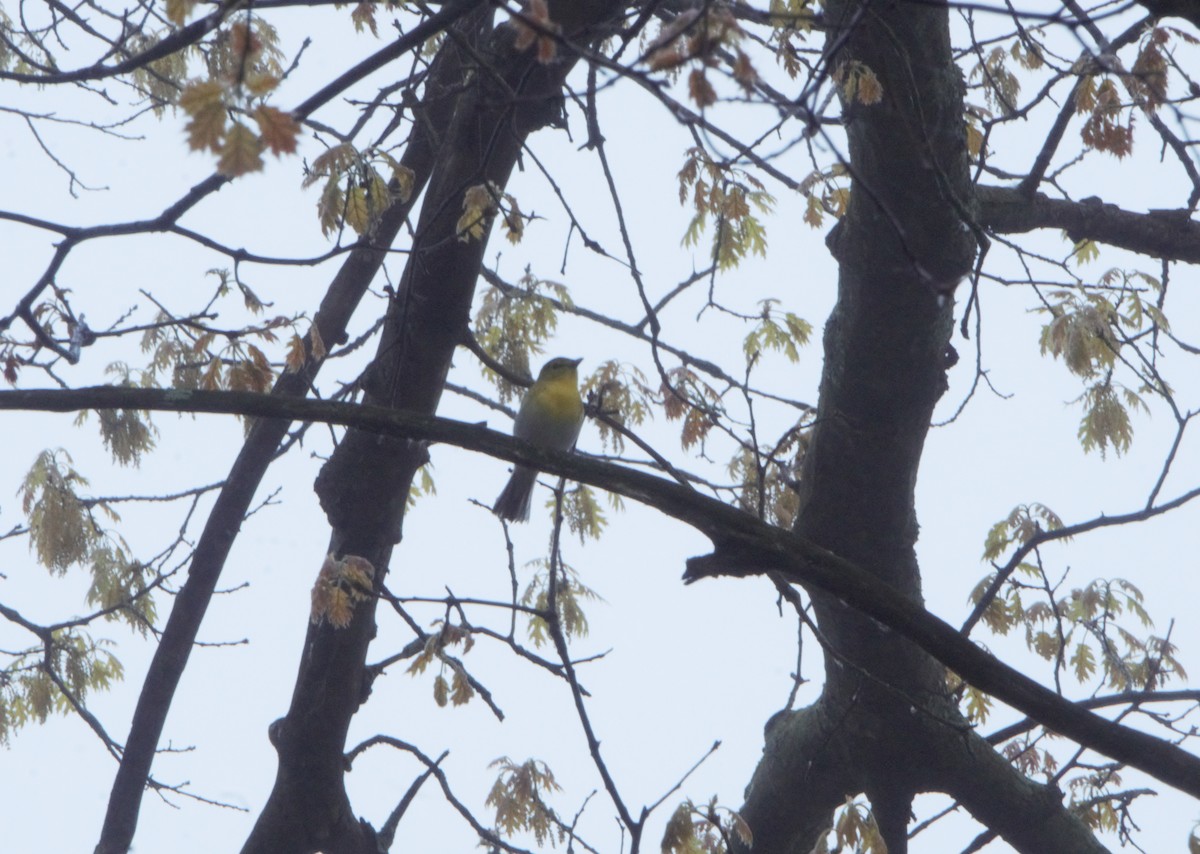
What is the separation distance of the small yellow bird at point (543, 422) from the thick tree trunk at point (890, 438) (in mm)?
2882

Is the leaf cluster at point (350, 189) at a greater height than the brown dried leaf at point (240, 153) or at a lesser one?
greater

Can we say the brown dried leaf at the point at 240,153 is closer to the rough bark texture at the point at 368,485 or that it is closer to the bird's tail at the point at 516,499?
the rough bark texture at the point at 368,485

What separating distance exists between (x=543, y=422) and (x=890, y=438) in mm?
3194

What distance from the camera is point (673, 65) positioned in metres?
1.52

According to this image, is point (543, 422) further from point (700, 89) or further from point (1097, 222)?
point (700, 89)

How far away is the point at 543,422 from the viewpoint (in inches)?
239

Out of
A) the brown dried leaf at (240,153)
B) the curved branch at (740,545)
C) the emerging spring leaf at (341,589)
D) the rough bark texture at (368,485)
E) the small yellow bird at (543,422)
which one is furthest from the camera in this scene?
the small yellow bird at (543,422)

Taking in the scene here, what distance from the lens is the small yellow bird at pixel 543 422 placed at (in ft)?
19.9

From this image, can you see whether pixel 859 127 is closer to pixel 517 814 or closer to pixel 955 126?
pixel 955 126

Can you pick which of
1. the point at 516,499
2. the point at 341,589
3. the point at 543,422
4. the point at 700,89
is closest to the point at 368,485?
the point at 341,589

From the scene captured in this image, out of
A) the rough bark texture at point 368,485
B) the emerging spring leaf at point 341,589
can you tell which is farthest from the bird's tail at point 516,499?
the emerging spring leaf at point 341,589

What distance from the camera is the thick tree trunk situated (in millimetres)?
2762

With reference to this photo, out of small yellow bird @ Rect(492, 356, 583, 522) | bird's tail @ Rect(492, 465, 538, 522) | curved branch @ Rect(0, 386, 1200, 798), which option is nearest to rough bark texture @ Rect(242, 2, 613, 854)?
curved branch @ Rect(0, 386, 1200, 798)

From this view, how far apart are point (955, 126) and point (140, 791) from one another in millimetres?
3149
